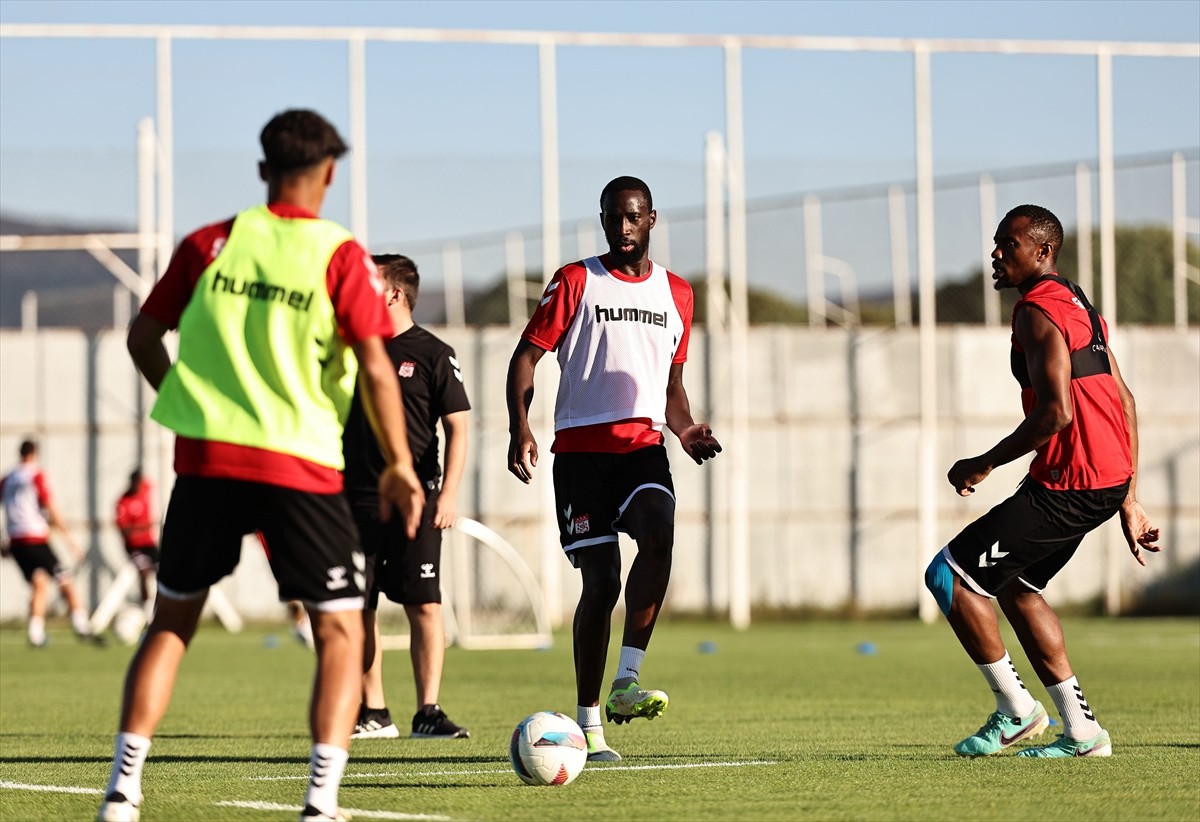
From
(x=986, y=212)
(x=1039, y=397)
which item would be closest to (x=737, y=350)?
(x=986, y=212)

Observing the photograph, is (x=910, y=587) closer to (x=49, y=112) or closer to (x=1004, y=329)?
(x=1004, y=329)

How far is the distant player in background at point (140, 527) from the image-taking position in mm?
19906

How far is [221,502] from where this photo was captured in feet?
16.6

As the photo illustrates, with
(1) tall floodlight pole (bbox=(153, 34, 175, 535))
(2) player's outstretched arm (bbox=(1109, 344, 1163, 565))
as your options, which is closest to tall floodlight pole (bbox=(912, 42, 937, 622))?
(1) tall floodlight pole (bbox=(153, 34, 175, 535))

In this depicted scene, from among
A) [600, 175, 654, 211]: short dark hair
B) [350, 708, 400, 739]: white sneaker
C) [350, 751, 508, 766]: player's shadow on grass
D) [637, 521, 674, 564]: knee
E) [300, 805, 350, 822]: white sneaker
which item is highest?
[600, 175, 654, 211]: short dark hair

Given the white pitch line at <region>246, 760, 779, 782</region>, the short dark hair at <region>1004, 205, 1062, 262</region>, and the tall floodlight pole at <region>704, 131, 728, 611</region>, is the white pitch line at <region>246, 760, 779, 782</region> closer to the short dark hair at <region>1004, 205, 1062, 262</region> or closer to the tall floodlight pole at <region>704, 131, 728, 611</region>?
the short dark hair at <region>1004, 205, 1062, 262</region>

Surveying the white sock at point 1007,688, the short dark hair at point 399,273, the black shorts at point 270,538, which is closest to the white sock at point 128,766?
the black shorts at point 270,538

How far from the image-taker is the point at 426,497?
843 centimetres

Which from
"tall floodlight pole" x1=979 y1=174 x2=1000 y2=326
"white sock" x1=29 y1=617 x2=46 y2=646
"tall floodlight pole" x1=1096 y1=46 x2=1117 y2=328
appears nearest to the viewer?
"white sock" x1=29 y1=617 x2=46 y2=646

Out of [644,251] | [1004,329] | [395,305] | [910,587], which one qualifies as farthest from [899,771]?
[1004,329]

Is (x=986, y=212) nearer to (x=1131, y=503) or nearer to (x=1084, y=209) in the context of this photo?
(x=1084, y=209)

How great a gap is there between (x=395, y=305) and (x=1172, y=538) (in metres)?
15.5

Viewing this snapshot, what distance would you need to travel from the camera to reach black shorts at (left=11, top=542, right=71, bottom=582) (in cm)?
1922

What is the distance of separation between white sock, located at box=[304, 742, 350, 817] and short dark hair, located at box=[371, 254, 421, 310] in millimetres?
3718
